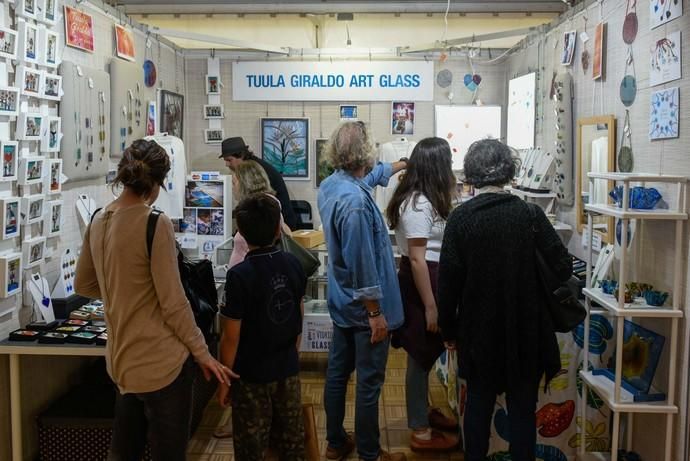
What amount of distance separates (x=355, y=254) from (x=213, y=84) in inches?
135

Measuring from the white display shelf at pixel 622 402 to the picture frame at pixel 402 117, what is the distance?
323 centimetres

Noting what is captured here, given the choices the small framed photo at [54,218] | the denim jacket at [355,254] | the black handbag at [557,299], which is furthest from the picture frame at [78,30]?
the black handbag at [557,299]

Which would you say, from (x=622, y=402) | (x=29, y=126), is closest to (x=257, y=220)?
(x=29, y=126)

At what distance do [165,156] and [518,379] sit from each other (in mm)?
1399

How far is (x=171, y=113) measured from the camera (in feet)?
16.9

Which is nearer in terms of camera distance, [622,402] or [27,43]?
[622,402]

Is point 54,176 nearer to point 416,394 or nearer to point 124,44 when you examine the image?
point 124,44

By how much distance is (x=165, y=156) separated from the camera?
2.11 meters

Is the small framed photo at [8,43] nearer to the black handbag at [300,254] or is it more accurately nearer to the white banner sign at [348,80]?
the black handbag at [300,254]

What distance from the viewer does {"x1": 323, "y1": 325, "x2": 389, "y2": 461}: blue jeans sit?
283 centimetres

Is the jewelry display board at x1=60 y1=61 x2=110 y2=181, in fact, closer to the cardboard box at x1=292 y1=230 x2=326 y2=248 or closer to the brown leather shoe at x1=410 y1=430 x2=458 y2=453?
the cardboard box at x1=292 y1=230 x2=326 y2=248

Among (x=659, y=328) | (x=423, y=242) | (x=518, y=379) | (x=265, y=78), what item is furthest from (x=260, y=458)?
(x=265, y=78)

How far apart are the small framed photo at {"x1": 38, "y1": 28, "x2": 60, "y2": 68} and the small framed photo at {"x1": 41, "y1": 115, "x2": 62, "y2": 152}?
249 millimetres

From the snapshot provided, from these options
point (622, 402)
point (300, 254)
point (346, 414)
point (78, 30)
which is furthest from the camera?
point (346, 414)
